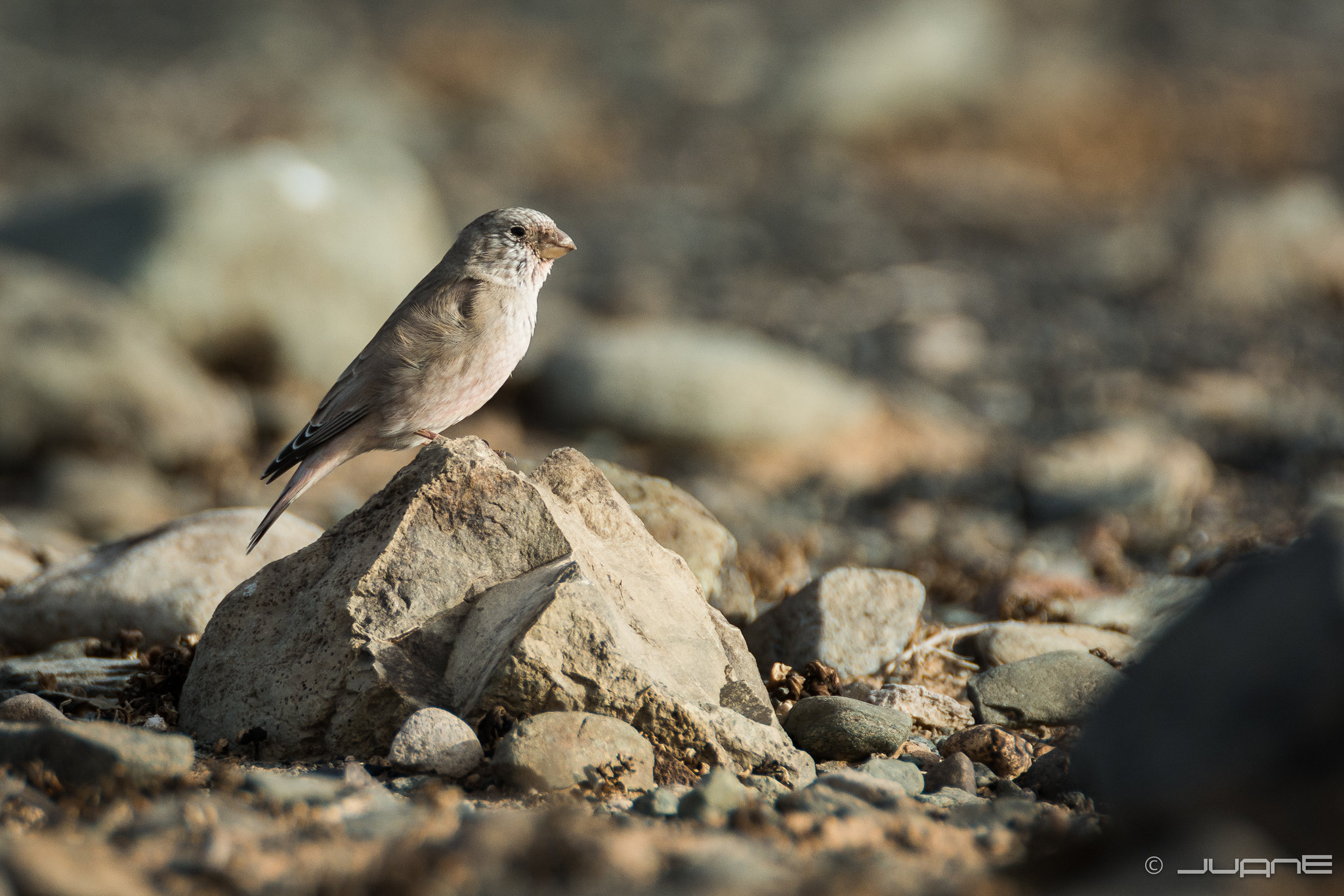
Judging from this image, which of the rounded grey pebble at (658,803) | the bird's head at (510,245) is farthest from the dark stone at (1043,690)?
the bird's head at (510,245)

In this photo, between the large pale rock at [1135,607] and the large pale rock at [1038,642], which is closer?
the large pale rock at [1038,642]

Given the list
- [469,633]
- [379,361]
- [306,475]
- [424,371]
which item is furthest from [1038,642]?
[306,475]

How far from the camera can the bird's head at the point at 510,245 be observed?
4.97 metres

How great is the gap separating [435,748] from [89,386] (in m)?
6.83

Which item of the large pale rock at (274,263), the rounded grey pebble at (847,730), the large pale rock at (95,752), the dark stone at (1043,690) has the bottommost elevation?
the large pale rock at (95,752)

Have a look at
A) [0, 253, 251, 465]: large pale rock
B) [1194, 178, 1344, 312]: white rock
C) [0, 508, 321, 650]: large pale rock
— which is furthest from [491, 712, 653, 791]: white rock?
[1194, 178, 1344, 312]: white rock

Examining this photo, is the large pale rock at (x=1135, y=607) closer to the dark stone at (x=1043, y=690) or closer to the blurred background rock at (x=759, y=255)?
the blurred background rock at (x=759, y=255)

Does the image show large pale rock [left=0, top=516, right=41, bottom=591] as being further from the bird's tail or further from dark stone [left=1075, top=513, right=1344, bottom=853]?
dark stone [left=1075, top=513, right=1344, bottom=853]

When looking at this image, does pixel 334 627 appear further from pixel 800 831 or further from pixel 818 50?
pixel 818 50

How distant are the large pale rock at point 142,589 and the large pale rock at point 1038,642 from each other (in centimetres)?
299

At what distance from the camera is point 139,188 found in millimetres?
10289

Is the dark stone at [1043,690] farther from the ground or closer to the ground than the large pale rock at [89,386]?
closer to the ground

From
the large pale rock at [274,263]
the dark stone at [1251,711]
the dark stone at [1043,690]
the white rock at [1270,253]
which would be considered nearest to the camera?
the dark stone at [1251,711]

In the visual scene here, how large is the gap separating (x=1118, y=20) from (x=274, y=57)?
14870mm
